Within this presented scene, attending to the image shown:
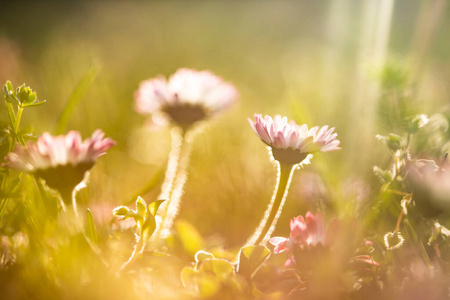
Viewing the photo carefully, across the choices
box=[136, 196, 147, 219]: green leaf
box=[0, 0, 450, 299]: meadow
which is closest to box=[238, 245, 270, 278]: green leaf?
box=[0, 0, 450, 299]: meadow

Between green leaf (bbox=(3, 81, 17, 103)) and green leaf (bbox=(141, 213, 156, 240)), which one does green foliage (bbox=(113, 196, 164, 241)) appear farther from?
green leaf (bbox=(3, 81, 17, 103))

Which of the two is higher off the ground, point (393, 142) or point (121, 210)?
point (393, 142)

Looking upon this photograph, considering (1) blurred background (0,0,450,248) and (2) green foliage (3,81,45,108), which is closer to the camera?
(2) green foliage (3,81,45,108)

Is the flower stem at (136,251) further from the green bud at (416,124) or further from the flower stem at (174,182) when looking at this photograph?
the green bud at (416,124)

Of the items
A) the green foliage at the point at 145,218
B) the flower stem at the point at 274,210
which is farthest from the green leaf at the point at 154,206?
the flower stem at the point at 274,210

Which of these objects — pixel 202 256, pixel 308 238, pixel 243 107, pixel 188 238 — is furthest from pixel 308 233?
pixel 243 107

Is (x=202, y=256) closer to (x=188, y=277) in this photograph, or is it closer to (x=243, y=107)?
(x=188, y=277)
